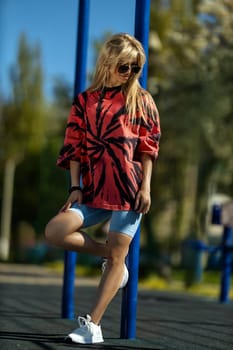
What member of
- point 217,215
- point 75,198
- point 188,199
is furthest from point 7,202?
point 75,198

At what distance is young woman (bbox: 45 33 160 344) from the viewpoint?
3232mm

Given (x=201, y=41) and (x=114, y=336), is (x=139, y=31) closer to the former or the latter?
(x=114, y=336)

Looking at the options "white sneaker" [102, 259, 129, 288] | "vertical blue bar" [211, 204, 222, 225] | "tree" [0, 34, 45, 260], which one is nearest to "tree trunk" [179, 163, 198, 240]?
"vertical blue bar" [211, 204, 222, 225]

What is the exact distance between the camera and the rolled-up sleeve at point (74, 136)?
11.1 ft

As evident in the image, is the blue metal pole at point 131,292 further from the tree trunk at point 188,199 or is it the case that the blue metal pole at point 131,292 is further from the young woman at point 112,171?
the tree trunk at point 188,199

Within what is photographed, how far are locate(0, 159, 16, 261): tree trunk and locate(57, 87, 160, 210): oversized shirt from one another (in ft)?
67.4

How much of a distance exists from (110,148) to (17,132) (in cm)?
2096

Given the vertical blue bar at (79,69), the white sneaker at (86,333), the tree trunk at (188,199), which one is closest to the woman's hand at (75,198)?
the white sneaker at (86,333)

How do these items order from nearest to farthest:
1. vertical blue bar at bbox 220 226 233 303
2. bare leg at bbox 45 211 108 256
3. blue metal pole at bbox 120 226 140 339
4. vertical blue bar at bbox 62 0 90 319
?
1. bare leg at bbox 45 211 108 256
2. blue metal pole at bbox 120 226 140 339
3. vertical blue bar at bbox 62 0 90 319
4. vertical blue bar at bbox 220 226 233 303

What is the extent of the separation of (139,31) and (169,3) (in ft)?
42.2

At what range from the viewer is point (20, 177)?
2423cm

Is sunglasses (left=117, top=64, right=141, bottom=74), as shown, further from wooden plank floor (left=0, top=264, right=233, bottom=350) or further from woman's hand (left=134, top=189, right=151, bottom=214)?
wooden plank floor (left=0, top=264, right=233, bottom=350)

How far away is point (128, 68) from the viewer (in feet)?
10.8

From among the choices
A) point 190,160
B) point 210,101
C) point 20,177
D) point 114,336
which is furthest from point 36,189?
point 114,336
